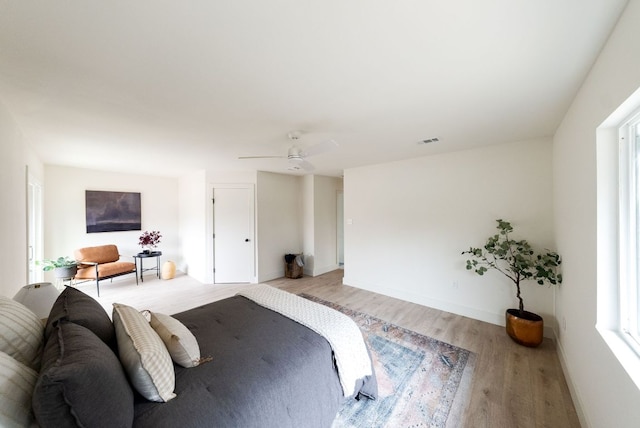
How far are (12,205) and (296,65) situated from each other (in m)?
2.87

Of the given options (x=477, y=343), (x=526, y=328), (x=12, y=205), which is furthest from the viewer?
(x=477, y=343)

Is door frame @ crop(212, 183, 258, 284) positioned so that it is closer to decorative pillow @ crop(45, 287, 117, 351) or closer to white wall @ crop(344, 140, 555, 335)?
white wall @ crop(344, 140, 555, 335)

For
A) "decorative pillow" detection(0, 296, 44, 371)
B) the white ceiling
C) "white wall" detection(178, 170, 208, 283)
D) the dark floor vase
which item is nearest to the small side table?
"white wall" detection(178, 170, 208, 283)

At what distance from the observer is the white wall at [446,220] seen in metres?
2.82

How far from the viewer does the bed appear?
2.56 feet

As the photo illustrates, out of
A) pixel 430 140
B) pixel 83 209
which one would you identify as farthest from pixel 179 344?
pixel 83 209

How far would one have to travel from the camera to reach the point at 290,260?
5098 mm

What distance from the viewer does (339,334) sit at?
1725 millimetres

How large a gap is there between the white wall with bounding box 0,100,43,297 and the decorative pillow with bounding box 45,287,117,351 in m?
1.04

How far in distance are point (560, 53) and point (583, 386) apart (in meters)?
2.21

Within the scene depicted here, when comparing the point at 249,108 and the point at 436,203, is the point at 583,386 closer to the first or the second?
the point at 436,203

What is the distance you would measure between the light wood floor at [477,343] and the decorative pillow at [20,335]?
8.03 feet

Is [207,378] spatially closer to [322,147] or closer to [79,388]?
[79,388]

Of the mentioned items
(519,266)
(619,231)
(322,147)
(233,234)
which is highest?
(322,147)
